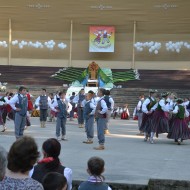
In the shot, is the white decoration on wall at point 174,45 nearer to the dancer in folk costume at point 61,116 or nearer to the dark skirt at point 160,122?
the dark skirt at point 160,122

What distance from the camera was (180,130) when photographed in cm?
1473

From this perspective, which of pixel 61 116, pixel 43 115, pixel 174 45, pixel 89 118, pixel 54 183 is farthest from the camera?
pixel 174 45

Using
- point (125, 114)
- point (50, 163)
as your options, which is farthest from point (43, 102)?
point (50, 163)

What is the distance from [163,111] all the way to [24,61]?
30862mm

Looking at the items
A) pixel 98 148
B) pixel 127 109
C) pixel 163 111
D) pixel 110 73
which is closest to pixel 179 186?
pixel 98 148

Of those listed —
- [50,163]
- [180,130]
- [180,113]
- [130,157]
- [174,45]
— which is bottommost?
[130,157]

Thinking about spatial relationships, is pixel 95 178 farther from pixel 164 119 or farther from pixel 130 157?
pixel 164 119

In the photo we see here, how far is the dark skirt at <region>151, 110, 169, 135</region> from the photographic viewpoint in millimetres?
14812

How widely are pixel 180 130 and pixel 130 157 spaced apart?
3.89m

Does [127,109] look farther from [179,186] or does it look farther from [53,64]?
[179,186]

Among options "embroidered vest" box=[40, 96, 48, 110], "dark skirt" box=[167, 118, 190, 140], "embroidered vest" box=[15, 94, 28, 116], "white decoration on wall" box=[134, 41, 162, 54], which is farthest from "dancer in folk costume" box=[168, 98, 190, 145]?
"white decoration on wall" box=[134, 41, 162, 54]

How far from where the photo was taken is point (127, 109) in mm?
28188

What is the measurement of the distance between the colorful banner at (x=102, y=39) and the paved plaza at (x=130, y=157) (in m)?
26.3

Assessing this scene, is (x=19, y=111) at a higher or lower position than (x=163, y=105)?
lower
